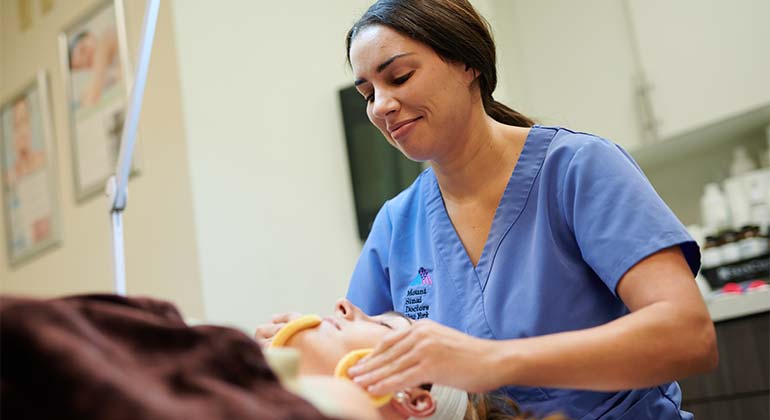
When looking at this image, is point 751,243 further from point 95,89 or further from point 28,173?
point 28,173

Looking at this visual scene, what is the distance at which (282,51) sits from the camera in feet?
9.84

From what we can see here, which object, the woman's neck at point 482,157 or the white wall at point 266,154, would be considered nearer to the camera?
the woman's neck at point 482,157

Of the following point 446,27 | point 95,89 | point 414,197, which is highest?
point 95,89

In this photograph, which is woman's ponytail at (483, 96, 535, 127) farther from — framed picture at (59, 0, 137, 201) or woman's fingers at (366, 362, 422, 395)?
framed picture at (59, 0, 137, 201)

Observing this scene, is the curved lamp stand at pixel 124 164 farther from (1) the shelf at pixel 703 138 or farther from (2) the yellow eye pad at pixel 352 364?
(1) the shelf at pixel 703 138

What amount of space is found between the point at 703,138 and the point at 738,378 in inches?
40.1

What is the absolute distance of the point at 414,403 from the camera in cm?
121

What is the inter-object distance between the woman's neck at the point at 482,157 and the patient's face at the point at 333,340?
301 millimetres

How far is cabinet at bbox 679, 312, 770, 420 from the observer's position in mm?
2240

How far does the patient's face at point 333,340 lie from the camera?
1.27 metres

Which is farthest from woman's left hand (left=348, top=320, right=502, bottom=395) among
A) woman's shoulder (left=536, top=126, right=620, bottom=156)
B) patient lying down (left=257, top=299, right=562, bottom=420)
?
woman's shoulder (left=536, top=126, right=620, bottom=156)

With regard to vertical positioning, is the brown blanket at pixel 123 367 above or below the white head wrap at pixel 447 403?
above

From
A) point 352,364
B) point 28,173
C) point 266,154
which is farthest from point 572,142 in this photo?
point 28,173

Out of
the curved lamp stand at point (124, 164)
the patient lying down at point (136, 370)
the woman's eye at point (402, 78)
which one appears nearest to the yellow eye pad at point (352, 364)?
the patient lying down at point (136, 370)
